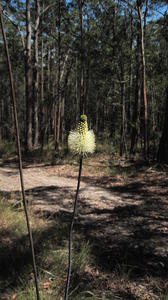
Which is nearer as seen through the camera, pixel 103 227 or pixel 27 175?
pixel 103 227

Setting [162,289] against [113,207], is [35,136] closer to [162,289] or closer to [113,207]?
[113,207]

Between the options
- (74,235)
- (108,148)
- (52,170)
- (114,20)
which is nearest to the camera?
(74,235)

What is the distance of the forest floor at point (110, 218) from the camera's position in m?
2.80

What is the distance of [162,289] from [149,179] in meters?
4.98

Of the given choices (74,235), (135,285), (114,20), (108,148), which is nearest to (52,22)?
(114,20)

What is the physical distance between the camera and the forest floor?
9.19 feet

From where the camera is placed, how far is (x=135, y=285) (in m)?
2.79

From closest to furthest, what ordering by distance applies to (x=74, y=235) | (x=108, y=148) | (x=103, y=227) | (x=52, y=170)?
1. (x=74, y=235)
2. (x=103, y=227)
3. (x=52, y=170)
4. (x=108, y=148)

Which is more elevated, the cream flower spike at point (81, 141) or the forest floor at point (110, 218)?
the cream flower spike at point (81, 141)

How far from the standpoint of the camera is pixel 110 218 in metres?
4.80

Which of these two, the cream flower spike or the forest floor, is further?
the forest floor

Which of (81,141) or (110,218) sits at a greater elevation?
(81,141)

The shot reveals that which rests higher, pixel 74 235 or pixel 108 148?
pixel 108 148

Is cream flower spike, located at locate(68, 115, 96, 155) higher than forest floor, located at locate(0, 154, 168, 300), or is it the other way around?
cream flower spike, located at locate(68, 115, 96, 155)
